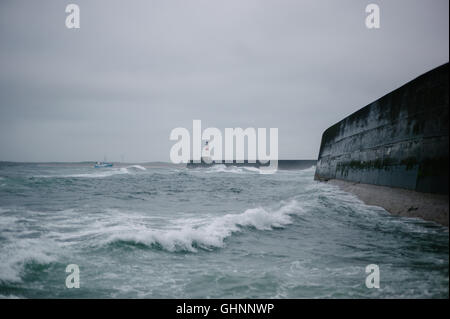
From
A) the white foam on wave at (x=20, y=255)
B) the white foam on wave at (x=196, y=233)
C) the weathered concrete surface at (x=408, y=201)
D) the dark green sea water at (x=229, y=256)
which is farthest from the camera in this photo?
the white foam on wave at (x=196, y=233)

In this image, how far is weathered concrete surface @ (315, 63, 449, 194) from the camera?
6.19 meters

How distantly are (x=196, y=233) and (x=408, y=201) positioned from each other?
18.9 feet

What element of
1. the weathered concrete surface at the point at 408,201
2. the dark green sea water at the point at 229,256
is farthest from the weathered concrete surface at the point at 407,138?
the dark green sea water at the point at 229,256

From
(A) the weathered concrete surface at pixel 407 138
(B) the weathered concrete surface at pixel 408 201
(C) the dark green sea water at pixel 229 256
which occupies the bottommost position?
(C) the dark green sea water at pixel 229 256

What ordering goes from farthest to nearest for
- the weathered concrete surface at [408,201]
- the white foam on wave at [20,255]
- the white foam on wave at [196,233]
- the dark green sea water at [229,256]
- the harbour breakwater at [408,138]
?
1. the harbour breakwater at [408,138]
2. the white foam on wave at [196,233]
3. the weathered concrete surface at [408,201]
4. the white foam on wave at [20,255]
5. the dark green sea water at [229,256]

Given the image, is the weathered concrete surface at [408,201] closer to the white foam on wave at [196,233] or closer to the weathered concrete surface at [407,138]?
the weathered concrete surface at [407,138]

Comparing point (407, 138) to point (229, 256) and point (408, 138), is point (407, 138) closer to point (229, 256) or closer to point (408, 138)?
point (408, 138)

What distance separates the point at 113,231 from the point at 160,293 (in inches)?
138

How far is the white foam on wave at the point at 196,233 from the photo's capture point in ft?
19.6

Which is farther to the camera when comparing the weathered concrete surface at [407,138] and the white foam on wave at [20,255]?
the weathered concrete surface at [407,138]

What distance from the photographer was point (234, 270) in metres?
4.57

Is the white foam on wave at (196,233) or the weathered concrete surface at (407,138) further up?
the weathered concrete surface at (407,138)

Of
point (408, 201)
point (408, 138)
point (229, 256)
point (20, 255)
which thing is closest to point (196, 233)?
point (229, 256)
